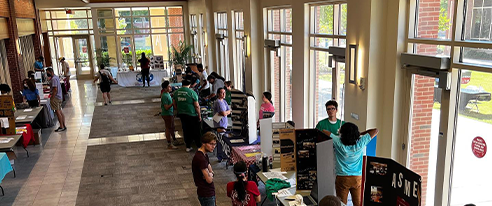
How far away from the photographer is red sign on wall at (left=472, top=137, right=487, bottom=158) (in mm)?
4410

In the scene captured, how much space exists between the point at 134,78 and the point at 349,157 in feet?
56.0

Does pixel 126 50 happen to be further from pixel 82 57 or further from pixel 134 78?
pixel 134 78

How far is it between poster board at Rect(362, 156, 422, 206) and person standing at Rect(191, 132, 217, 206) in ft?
5.71

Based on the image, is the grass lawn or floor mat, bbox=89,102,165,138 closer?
the grass lawn

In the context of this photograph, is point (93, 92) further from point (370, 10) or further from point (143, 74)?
point (370, 10)

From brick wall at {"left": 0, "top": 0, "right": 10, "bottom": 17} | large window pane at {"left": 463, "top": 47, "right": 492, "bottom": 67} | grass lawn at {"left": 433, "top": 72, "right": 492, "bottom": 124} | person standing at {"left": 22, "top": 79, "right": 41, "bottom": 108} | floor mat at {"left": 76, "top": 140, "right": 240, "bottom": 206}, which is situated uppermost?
brick wall at {"left": 0, "top": 0, "right": 10, "bottom": 17}

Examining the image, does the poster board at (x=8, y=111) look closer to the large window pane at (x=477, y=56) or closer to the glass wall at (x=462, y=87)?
the glass wall at (x=462, y=87)

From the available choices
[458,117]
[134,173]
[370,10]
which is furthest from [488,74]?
[134,173]

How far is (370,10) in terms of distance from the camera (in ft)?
18.6

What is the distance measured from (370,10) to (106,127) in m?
9.06

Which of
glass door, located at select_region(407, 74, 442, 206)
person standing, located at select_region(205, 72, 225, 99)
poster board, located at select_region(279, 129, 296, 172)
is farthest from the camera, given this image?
Answer: person standing, located at select_region(205, 72, 225, 99)

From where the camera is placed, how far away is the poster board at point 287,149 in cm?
556

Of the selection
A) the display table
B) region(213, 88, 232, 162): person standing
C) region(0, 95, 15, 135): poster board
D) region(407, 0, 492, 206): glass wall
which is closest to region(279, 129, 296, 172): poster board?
region(407, 0, 492, 206): glass wall

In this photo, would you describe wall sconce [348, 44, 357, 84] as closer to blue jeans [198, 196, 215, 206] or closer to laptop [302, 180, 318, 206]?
laptop [302, 180, 318, 206]
